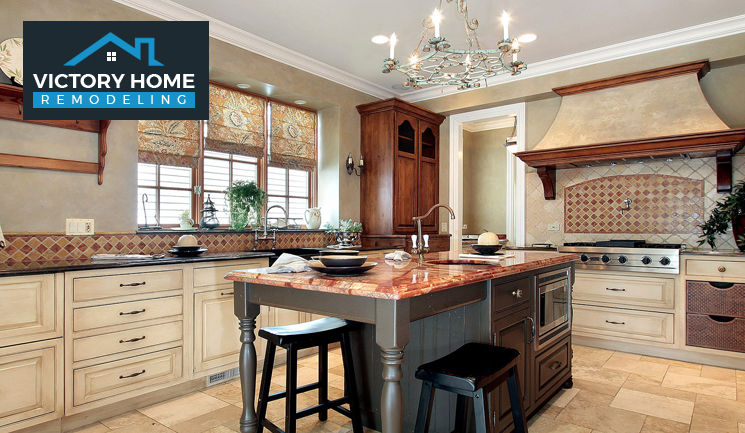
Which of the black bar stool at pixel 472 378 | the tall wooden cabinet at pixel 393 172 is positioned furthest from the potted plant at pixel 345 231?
the black bar stool at pixel 472 378

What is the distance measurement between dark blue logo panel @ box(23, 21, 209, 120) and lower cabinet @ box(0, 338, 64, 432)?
1.47 m

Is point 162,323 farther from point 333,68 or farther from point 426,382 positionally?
point 333,68

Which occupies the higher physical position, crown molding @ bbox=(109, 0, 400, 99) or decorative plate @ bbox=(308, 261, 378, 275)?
crown molding @ bbox=(109, 0, 400, 99)

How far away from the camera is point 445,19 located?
147 inches

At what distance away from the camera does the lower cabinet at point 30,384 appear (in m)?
2.12

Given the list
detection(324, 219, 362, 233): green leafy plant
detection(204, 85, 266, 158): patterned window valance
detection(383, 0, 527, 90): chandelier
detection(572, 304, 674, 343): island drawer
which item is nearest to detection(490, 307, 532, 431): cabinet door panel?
detection(383, 0, 527, 90): chandelier

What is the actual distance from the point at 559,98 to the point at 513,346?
3465mm

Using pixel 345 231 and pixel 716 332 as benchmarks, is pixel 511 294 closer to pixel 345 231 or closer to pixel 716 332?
pixel 716 332

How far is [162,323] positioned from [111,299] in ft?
1.14

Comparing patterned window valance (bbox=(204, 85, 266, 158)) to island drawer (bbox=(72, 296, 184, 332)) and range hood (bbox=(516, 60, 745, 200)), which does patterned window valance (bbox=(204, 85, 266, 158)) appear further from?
range hood (bbox=(516, 60, 745, 200))

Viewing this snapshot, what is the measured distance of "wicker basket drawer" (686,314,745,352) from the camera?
348 cm

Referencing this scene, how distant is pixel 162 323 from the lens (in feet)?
9.03

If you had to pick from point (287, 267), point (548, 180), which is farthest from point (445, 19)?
point (287, 267)

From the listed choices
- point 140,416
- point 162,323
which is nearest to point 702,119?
point 162,323
